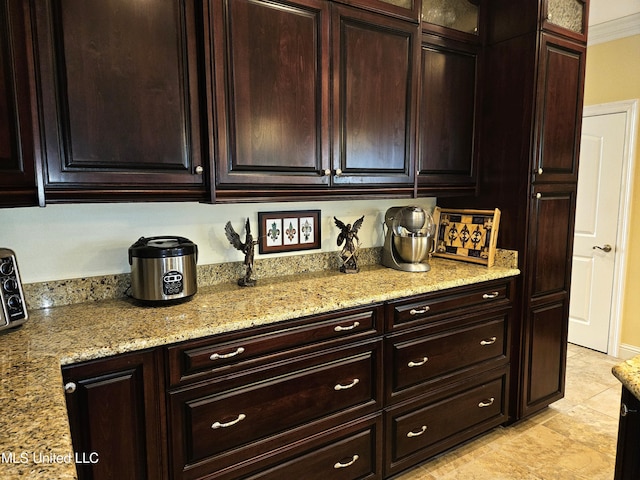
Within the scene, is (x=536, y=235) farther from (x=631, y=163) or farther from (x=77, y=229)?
(x=77, y=229)

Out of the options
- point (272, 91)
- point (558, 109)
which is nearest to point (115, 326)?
point (272, 91)

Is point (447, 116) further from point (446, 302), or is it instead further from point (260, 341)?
point (260, 341)

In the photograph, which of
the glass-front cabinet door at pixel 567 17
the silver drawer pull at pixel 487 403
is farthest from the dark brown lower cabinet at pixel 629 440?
the glass-front cabinet door at pixel 567 17

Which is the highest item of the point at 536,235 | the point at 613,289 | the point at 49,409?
the point at 536,235

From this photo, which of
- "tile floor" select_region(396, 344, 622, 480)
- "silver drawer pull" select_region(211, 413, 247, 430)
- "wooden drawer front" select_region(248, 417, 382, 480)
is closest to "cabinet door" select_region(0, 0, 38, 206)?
"silver drawer pull" select_region(211, 413, 247, 430)

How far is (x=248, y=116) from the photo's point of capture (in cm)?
172

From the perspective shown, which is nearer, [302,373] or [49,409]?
[49,409]

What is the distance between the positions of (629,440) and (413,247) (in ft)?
4.30

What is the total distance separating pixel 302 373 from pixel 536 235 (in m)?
1.60

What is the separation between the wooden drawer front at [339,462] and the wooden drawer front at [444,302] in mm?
532

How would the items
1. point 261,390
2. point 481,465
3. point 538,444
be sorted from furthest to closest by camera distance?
point 538,444 < point 481,465 < point 261,390

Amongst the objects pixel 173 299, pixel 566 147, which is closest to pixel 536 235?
pixel 566 147

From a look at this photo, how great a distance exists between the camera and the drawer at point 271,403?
147cm

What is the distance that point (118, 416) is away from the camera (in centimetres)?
135
